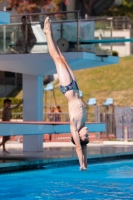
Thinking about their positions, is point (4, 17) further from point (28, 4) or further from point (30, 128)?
point (28, 4)

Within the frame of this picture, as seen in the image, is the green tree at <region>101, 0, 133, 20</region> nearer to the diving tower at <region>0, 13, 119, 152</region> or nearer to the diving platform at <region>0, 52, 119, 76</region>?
the diving tower at <region>0, 13, 119, 152</region>

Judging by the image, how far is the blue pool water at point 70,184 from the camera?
37.6 ft

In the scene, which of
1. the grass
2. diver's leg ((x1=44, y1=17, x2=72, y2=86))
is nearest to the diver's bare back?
diver's leg ((x1=44, y1=17, x2=72, y2=86))

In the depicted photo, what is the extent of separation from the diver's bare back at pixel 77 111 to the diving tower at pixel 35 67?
8556 mm

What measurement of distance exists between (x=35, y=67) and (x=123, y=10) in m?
41.8

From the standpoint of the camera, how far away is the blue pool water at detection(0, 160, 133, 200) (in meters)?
11.5

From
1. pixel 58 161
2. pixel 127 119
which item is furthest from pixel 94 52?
pixel 127 119

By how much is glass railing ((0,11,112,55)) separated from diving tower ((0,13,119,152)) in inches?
10.0

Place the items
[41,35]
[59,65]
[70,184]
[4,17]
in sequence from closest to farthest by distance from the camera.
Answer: [59,65]
[70,184]
[4,17]
[41,35]

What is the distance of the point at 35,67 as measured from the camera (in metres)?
20.2

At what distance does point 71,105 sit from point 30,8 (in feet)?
78.8

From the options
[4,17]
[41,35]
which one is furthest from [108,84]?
[4,17]

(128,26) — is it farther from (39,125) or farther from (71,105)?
(71,105)

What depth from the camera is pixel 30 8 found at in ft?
112
